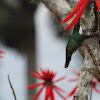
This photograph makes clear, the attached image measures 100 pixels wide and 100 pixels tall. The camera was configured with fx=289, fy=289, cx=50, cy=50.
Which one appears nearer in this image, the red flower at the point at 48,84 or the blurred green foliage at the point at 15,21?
the red flower at the point at 48,84

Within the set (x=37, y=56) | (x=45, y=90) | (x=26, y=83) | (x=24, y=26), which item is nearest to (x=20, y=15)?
(x=24, y=26)

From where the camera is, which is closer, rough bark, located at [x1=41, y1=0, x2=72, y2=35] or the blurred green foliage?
rough bark, located at [x1=41, y1=0, x2=72, y2=35]

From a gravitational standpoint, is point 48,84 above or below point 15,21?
below

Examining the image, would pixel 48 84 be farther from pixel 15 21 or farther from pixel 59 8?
pixel 15 21

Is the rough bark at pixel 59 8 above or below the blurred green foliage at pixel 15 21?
below

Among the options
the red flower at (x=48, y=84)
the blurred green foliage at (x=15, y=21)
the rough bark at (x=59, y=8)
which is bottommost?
the red flower at (x=48, y=84)

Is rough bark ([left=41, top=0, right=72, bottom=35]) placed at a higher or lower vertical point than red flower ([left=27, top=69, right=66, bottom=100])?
higher

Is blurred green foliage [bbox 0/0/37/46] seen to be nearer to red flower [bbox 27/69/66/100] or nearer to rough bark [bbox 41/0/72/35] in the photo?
red flower [bbox 27/69/66/100]

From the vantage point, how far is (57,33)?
279 cm

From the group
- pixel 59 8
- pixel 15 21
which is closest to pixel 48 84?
pixel 59 8

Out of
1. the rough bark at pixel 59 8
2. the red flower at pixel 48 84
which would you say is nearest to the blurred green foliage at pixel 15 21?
the red flower at pixel 48 84

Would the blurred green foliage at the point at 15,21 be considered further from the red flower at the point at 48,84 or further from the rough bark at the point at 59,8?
the rough bark at the point at 59,8

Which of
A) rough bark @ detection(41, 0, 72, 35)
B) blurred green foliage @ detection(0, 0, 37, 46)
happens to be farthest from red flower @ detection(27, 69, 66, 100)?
blurred green foliage @ detection(0, 0, 37, 46)

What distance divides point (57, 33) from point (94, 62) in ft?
6.83
